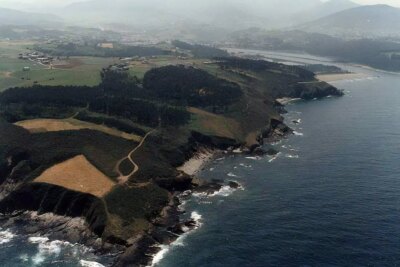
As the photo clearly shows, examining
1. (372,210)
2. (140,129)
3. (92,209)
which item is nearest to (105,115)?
(140,129)

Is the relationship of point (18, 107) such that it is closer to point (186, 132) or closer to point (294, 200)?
point (186, 132)

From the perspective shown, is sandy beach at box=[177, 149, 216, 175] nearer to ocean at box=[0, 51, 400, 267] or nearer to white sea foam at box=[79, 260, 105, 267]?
ocean at box=[0, 51, 400, 267]

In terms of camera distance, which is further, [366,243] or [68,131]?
[68,131]

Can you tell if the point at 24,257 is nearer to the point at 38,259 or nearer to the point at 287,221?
the point at 38,259

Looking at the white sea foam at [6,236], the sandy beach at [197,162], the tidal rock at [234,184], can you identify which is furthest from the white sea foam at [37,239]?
the tidal rock at [234,184]

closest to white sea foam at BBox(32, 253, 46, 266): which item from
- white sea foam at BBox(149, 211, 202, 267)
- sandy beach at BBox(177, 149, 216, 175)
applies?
white sea foam at BBox(149, 211, 202, 267)

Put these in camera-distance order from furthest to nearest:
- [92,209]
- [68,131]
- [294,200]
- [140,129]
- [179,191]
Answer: [140,129]
[68,131]
[179,191]
[294,200]
[92,209]
